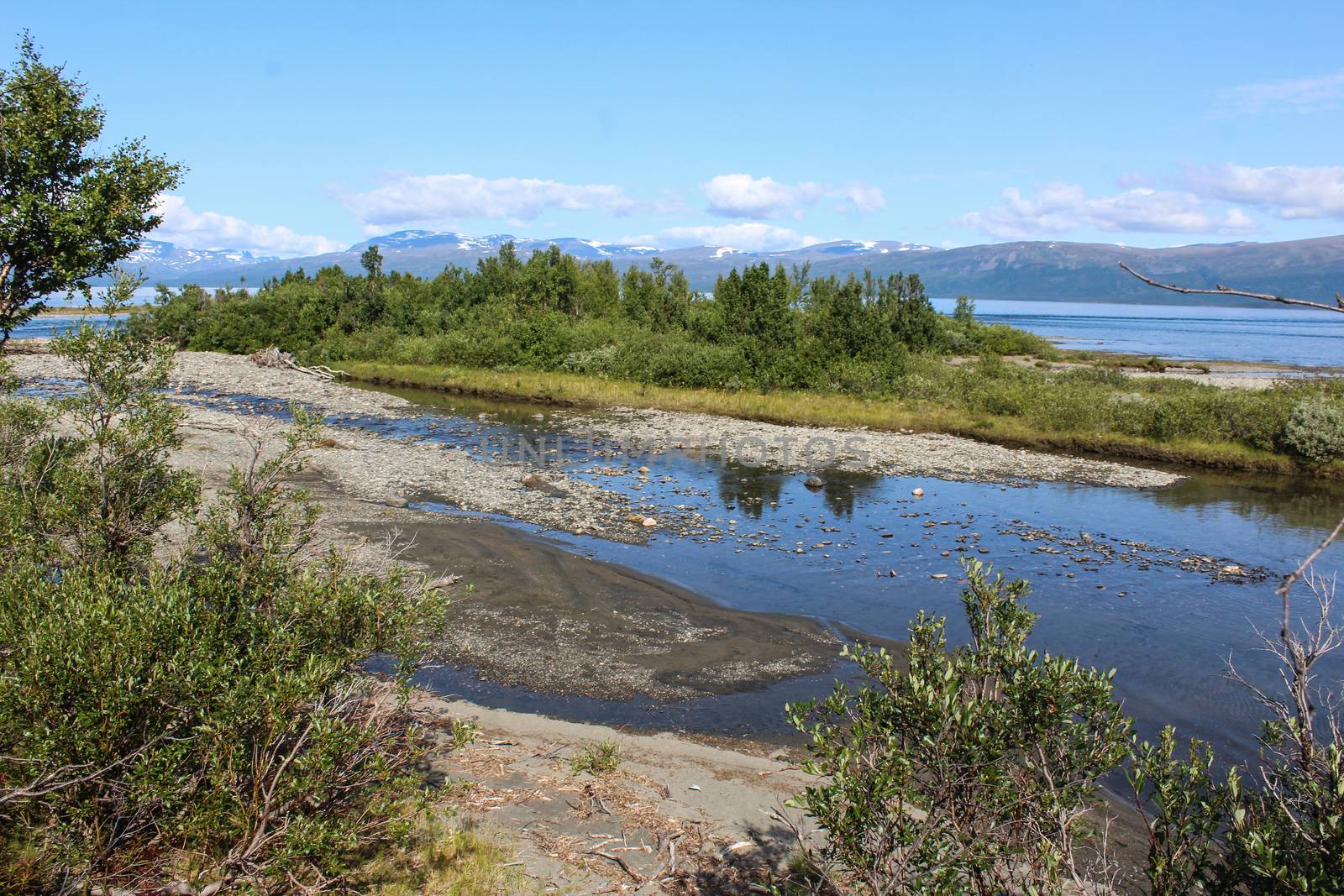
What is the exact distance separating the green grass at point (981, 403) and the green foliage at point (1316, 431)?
648 mm

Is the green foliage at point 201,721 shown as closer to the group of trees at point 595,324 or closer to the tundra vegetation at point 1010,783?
the tundra vegetation at point 1010,783

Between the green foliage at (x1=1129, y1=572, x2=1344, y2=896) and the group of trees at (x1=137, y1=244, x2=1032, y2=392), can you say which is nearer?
the green foliage at (x1=1129, y1=572, x2=1344, y2=896)

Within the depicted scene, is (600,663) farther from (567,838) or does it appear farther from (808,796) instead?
(808,796)

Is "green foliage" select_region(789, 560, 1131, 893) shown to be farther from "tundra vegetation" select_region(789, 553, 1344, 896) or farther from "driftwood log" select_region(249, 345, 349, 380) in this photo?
"driftwood log" select_region(249, 345, 349, 380)

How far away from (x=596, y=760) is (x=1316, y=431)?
3729 centimetres

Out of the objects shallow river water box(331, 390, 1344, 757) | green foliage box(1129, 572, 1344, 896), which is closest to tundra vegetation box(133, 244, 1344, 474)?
shallow river water box(331, 390, 1344, 757)

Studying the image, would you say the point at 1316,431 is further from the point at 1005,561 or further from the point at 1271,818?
the point at 1271,818

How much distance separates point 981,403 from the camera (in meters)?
45.2

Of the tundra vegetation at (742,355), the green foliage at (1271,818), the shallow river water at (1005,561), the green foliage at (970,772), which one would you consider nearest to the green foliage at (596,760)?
the shallow river water at (1005,561)

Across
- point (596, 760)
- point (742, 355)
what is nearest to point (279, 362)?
point (742, 355)

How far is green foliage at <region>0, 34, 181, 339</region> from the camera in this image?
37.7ft

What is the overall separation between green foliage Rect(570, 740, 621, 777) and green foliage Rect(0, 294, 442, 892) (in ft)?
9.66

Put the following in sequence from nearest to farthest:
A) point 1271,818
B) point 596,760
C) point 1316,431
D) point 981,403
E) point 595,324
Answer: point 1271,818 < point 596,760 < point 1316,431 < point 981,403 < point 595,324

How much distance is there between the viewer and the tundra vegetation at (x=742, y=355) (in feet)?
129
